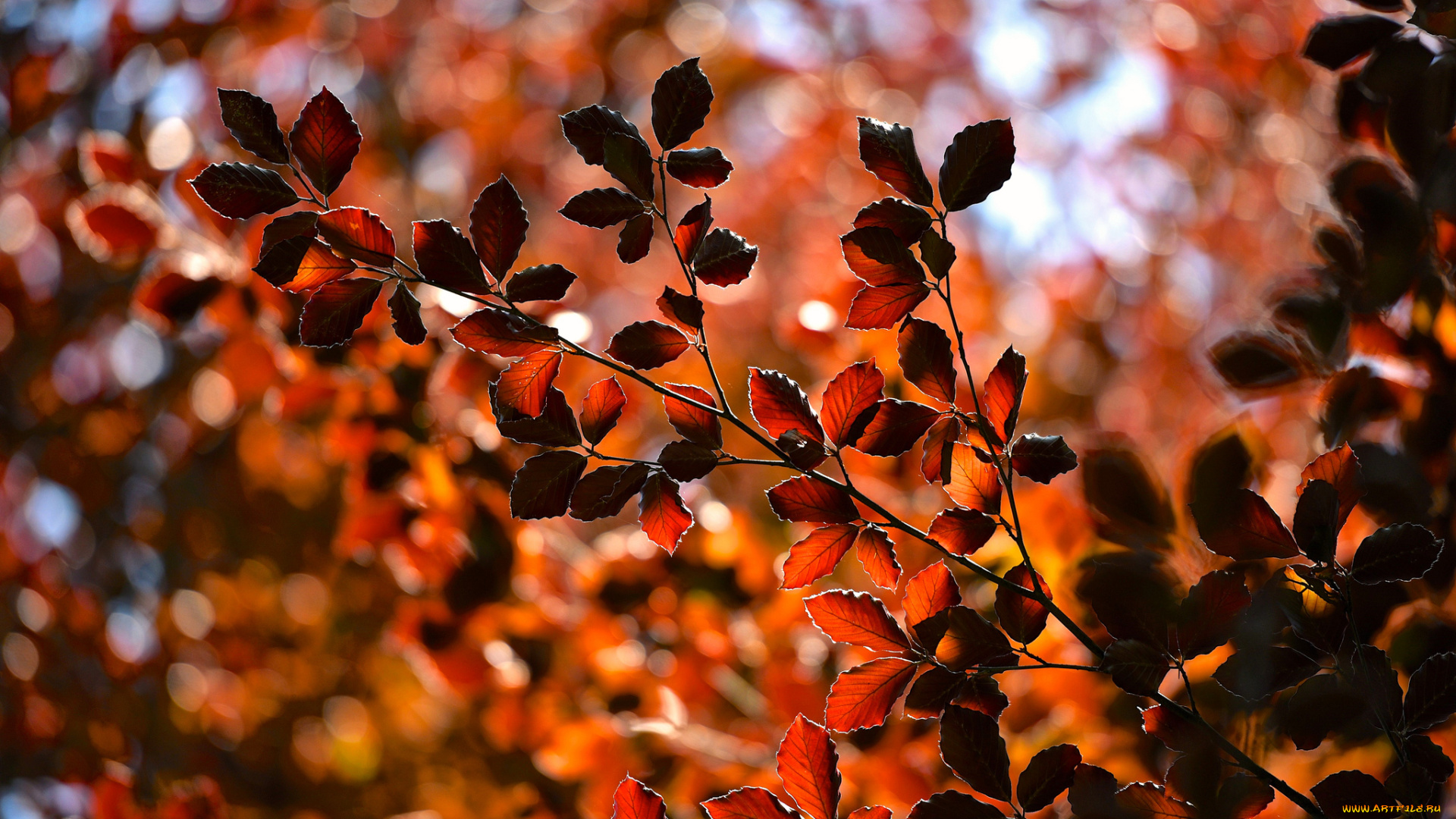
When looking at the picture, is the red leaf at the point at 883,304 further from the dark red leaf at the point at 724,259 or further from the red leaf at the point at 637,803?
the red leaf at the point at 637,803

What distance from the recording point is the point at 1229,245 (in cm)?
330

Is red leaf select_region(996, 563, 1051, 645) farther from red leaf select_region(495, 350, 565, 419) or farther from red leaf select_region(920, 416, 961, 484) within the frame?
red leaf select_region(495, 350, 565, 419)

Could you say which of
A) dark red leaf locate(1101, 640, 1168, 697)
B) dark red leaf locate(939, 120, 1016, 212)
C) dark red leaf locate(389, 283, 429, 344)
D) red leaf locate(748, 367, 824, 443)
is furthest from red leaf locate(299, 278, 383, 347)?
dark red leaf locate(1101, 640, 1168, 697)

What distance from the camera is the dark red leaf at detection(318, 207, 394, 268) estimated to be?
0.48 metres

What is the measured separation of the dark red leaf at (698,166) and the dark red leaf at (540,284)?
9 cm

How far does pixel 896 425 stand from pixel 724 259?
142 millimetres

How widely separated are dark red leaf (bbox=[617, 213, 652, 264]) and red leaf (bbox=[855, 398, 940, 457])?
0.56ft

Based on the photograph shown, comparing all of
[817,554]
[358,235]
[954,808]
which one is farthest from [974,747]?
[358,235]

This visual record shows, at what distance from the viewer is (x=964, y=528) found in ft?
1.67

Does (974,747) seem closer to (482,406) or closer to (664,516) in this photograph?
(664,516)

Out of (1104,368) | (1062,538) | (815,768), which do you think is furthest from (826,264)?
(815,768)

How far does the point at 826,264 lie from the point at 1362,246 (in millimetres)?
2355

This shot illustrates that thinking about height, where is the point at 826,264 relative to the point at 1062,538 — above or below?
below

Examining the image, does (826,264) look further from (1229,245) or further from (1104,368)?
(1229,245)
